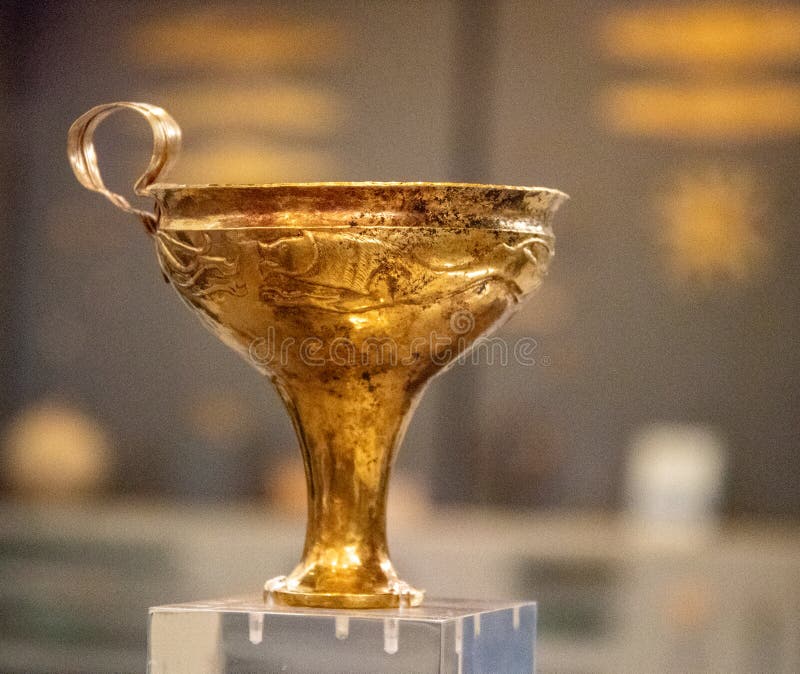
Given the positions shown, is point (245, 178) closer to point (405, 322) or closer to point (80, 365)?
point (80, 365)

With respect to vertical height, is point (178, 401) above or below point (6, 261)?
below

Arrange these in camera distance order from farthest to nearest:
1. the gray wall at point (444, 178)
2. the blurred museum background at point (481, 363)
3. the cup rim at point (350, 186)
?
the gray wall at point (444, 178) → the blurred museum background at point (481, 363) → the cup rim at point (350, 186)

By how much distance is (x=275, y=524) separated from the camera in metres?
3.05

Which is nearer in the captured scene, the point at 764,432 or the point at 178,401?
the point at 764,432

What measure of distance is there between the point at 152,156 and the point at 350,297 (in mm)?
194

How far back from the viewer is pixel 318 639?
96 cm

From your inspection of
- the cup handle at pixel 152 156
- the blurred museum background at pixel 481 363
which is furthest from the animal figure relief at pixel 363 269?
the blurred museum background at pixel 481 363

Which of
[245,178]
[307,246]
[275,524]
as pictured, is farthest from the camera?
[245,178]

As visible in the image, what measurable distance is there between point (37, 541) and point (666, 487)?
1.41m

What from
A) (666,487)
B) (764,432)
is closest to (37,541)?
(666,487)

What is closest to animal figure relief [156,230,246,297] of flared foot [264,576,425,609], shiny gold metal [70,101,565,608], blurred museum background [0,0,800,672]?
shiny gold metal [70,101,565,608]

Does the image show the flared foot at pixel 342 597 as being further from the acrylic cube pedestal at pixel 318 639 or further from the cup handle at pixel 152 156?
the cup handle at pixel 152 156

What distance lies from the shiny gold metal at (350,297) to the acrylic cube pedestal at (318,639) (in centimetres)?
3

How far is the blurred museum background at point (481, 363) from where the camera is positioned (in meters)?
2.92
